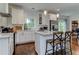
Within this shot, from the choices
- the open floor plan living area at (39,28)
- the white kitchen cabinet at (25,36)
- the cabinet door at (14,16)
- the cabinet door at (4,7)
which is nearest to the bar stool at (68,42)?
the open floor plan living area at (39,28)

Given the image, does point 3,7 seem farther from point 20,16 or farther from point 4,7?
point 20,16

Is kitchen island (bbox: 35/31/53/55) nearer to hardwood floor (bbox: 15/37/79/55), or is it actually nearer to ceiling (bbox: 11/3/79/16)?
hardwood floor (bbox: 15/37/79/55)

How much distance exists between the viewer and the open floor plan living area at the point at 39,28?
1.96m

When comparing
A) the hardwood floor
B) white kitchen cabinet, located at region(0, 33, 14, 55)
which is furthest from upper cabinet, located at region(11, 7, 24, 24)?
the hardwood floor

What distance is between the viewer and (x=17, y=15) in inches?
78.6

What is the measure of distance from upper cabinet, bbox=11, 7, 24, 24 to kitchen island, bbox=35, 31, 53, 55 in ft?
1.30

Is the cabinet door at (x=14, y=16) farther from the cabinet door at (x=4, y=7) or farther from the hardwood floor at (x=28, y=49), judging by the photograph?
the hardwood floor at (x=28, y=49)

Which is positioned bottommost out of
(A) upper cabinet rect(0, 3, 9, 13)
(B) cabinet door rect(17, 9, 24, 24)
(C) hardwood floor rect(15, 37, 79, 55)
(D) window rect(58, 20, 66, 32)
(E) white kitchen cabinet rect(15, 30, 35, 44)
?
(C) hardwood floor rect(15, 37, 79, 55)

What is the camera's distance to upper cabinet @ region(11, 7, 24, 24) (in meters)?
1.96

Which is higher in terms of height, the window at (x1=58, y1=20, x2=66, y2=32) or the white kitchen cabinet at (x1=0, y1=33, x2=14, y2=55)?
the window at (x1=58, y1=20, x2=66, y2=32)

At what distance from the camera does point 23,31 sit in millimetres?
2043

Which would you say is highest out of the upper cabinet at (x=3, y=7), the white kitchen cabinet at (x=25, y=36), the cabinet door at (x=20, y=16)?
the upper cabinet at (x=3, y=7)
